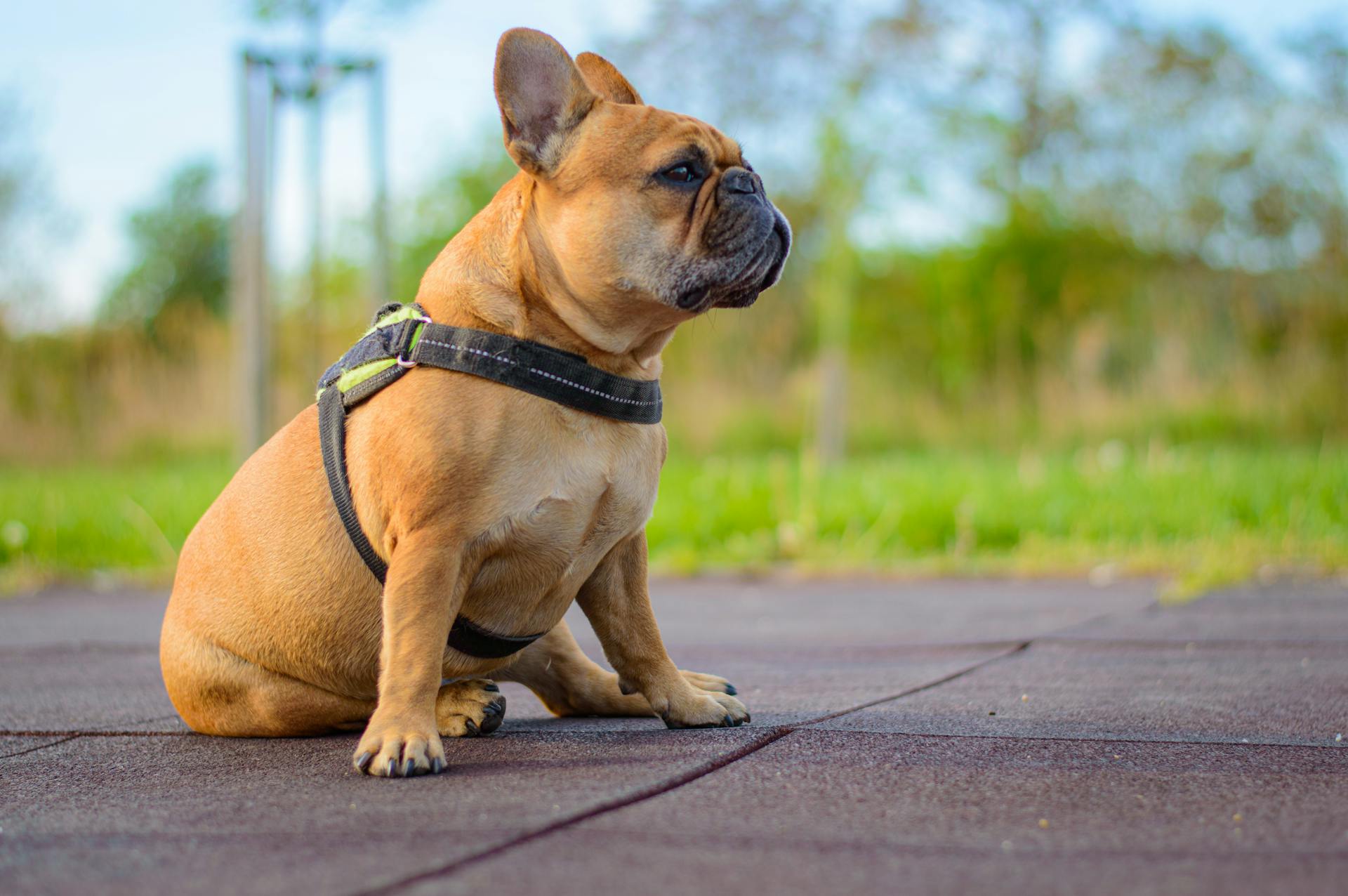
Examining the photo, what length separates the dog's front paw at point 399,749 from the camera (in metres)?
2.10

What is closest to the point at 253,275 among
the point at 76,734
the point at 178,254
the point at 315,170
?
the point at 315,170

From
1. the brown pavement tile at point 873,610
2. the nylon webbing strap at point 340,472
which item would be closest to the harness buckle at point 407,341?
the nylon webbing strap at point 340,472

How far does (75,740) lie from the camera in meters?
2.63

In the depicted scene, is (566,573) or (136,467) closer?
(566,573)

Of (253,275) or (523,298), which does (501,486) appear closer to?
(523,298)

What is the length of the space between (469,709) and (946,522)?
456 cm

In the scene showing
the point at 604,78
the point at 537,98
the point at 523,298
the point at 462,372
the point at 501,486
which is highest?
the point at 604,78

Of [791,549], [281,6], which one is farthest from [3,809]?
[281,6]

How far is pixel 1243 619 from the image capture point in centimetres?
426

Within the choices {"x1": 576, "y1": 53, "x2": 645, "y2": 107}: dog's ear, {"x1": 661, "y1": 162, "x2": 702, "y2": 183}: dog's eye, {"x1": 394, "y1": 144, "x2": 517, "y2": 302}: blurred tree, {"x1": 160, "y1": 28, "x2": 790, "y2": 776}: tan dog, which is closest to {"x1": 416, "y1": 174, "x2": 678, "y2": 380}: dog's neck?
{"x1": 160, "y1": 28, "x2": 790, "y2": 776}: tan dog

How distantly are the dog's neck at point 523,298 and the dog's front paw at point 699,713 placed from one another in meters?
0.68

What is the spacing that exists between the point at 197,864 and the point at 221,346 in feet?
37.4

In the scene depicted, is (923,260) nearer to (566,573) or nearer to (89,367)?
(89,367)

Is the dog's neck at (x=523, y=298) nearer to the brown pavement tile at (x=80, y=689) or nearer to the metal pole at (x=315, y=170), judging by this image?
the brown pavement tile at (x=80, y=689)
